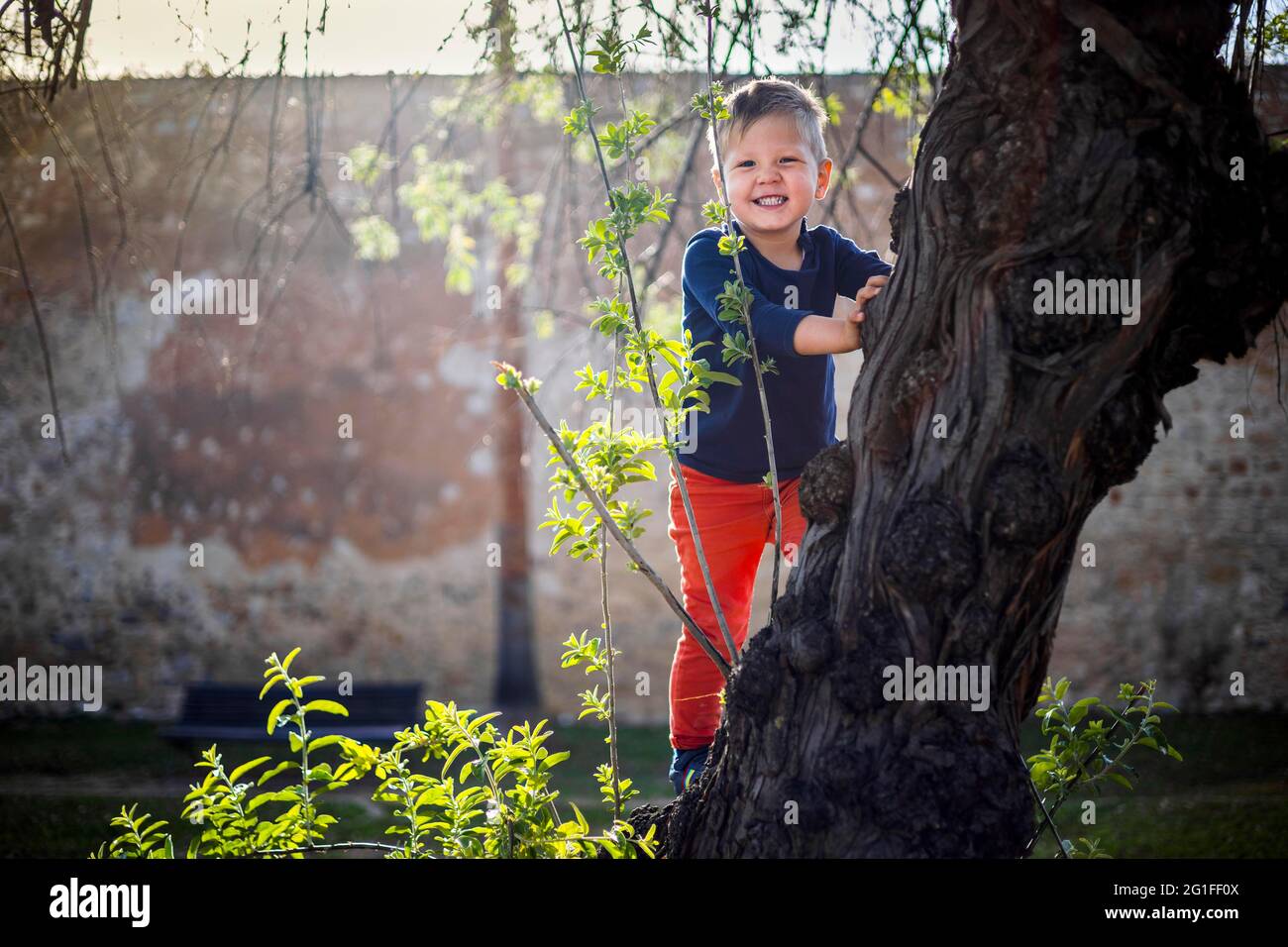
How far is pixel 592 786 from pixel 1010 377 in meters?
4.91

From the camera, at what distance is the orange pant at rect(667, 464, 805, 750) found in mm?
2582

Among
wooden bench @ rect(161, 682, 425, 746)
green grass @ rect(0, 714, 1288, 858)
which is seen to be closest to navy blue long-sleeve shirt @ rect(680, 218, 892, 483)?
green grass @ rect(0, 714, 1288, 858)

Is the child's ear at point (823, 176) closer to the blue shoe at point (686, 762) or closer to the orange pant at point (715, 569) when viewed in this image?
the orange pant at point (715, 569)

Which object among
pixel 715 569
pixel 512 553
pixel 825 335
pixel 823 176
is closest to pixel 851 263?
pixel 823 176

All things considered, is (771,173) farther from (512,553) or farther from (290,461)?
(290,461)

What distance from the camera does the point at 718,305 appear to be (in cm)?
241

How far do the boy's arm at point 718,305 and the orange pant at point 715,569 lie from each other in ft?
1.12

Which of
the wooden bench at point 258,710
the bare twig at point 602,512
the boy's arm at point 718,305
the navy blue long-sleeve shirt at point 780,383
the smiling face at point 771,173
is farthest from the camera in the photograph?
the wooden bench at point 258,710

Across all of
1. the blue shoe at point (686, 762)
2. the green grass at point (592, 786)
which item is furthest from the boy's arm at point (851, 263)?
the green grass at point (592, 786)

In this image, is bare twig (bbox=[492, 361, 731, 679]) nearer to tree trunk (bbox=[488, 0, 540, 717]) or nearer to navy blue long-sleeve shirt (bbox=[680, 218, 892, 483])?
navy blue long-sleeve shirt (bbox=[680, 218, 892, 483])

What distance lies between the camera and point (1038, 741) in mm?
6719

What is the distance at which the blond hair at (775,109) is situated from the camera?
2.46 meters

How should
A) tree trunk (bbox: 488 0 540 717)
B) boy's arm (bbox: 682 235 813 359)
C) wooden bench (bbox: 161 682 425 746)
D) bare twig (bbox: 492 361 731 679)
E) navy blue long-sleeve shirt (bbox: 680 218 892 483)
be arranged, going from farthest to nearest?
tree trunk (bbox: 488 0 540 717) < wooden bench (bbox: 161 682 425 746) < navy blue long-sleeve shirt (bbox: 680 218 892 483) < boy's arm (bbox: 682 235 813 359) < bare twig (bbox: 492 361 731 679)

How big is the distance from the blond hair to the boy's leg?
0.75 m
